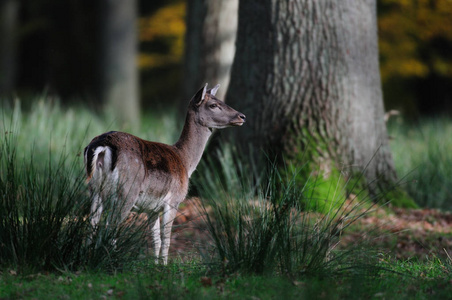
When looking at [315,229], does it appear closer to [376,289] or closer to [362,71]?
[376,289]

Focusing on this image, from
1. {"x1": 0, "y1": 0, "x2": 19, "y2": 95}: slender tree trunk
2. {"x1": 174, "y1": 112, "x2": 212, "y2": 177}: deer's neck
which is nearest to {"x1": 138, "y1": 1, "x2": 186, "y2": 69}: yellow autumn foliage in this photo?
{"x1": 0, "y1": 0, "x2": 19, "y2": 95}: slender tree trunk

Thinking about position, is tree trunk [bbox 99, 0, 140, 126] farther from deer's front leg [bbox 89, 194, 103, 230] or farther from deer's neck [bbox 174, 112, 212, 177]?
deer's front leg [bbox 89, 194, 103, 230]

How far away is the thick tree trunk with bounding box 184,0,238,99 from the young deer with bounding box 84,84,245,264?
4547mm

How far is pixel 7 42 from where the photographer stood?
20656 millimetres

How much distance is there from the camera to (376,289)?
444 cm

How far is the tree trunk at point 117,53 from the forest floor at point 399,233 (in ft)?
31.4

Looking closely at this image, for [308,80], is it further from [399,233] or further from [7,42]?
[7,42]

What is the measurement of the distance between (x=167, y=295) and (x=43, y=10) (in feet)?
78.8

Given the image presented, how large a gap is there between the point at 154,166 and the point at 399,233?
3052 mm

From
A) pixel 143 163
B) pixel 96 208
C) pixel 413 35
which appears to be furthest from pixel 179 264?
pixel 413 35

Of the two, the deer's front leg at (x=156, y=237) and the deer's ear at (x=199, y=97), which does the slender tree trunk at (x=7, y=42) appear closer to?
the deer's ear at (x=199, y=97)

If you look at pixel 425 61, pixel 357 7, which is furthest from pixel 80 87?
pixel 357 7

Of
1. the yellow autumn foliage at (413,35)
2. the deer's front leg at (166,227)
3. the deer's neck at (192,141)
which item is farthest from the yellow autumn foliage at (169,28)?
the deer's front leg at (166,227)

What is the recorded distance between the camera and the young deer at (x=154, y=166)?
5113mm
